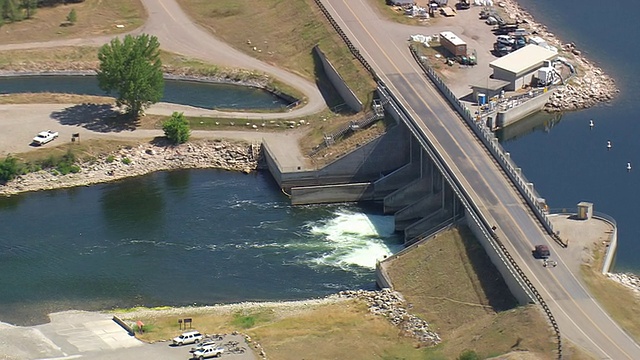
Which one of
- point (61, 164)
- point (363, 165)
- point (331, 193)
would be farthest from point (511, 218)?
point (61, 164)

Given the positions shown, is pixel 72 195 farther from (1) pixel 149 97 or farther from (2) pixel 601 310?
(2) pixel 601 310

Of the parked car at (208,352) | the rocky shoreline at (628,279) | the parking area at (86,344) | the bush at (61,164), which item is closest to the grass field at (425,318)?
the parking area at (86,344)

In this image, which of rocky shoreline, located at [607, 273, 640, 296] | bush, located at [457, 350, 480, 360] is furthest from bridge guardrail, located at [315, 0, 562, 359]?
rocky shoreline, located at [607, 273, 640, 296]

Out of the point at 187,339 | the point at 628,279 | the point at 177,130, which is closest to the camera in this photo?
the point at 187,339

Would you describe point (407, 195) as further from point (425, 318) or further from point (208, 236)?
point (425, 318)

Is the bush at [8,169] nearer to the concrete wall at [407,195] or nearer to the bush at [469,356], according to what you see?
the concrete wall at [407,195]

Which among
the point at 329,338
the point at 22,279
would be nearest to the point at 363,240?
the point at 329,338
